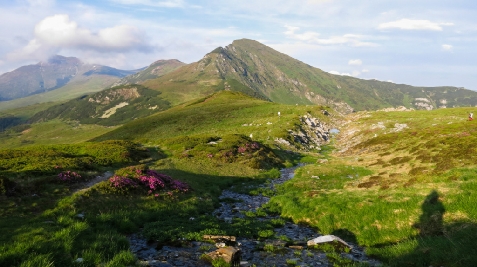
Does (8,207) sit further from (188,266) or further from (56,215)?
(188,266)

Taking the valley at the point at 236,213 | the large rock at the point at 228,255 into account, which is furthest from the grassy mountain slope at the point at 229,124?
the large rock at the point at 228,255

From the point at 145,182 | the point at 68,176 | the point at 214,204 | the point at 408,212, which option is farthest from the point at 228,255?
the point at 68,176

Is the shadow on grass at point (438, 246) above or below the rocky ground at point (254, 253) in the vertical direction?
above

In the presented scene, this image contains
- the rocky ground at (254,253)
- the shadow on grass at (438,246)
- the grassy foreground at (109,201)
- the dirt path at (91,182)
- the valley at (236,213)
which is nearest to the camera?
the shadow on grass at (438,246)

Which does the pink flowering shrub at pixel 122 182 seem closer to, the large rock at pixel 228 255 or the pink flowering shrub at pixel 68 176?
the pink flowering shrub at pixel 68 176

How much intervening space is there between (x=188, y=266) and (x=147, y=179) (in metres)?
14.5

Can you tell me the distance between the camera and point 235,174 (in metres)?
39.9

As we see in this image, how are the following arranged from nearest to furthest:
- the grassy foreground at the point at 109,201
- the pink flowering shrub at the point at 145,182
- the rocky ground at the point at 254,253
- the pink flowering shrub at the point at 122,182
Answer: the grassy foreground at the point at 109,201 → the rocky ground at the point at 254,253 → the pink flowering shrub at the point at 122,182 → the pink flowering shrub at the point at 145,182

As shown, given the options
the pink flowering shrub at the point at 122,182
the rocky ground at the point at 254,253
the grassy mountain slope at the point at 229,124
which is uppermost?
the grassy mountain slope at the point at 229,124

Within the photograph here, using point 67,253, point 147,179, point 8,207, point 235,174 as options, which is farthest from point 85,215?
point 235,174

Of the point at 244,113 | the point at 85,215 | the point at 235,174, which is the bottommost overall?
the point at 235,174

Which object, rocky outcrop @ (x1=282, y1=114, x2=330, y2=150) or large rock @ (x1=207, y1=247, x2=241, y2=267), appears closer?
large rock @ (x1=207, y1=247, x2=241, y2=267)

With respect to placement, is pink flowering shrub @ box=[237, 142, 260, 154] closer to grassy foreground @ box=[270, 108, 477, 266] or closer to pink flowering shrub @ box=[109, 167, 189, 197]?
grassy foreground @ box=[270, 108, 477, 266]

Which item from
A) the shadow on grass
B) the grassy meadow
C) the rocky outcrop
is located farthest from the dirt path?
the rocky outcrop
